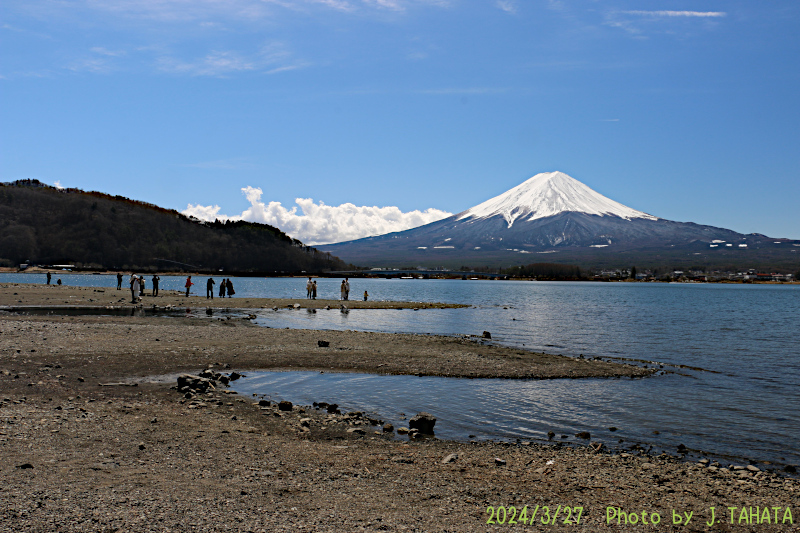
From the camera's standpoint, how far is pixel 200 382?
14.1 metres

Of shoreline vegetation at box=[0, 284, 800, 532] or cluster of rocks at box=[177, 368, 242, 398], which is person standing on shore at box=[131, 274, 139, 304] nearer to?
shoreline vegetation at box=[0, 284, 800, 532]

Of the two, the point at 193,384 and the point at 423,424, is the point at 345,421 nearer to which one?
the point at 423,424

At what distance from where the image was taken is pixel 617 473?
8.89m

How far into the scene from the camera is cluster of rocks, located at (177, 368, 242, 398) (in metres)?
13.6

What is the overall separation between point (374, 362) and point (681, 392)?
9731 millimetres

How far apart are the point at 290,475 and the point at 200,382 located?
6.95 metres

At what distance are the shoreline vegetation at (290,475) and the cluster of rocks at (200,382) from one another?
0.24 metres

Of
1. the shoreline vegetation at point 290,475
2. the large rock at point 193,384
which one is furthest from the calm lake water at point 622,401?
the shoreline vegetation at point 290,475

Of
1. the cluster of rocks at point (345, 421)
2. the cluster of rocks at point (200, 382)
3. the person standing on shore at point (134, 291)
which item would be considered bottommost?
the cluster of rocks at point (345, 421)

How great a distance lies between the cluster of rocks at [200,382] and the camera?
13625 mm

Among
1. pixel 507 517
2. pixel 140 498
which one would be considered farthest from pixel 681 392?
pixel 140 498

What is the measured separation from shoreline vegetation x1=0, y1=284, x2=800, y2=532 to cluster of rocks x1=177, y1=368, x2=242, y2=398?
0.80 ft

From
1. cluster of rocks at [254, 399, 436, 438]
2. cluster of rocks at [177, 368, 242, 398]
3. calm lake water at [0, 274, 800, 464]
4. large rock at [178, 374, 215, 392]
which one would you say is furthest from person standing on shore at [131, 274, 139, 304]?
cluster of rocks at [254, 399, 436, 438]

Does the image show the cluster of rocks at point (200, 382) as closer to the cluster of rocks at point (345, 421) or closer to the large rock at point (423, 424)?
the cluster of rocks at point (345, 421)
